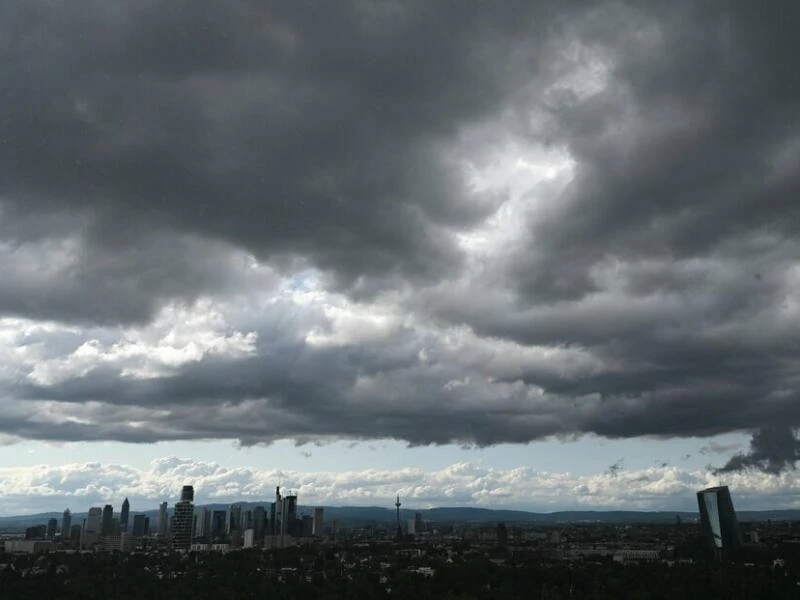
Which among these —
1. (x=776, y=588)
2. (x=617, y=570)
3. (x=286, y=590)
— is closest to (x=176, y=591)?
(x=286, y=590)

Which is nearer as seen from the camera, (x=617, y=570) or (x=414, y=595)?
(x=414, y=595)

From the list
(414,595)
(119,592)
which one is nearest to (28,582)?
(119,592)

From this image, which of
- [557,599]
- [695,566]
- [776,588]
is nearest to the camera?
[557,599]

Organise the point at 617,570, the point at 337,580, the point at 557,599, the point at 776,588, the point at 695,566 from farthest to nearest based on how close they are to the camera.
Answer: the point at 695,566 → the point at 617,570 → the point at 337,580 → the point at 776,588 → the point at 557,599

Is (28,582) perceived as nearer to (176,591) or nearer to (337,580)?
(176,591)

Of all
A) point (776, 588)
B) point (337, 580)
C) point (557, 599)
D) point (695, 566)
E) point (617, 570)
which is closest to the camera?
point (557, 599)

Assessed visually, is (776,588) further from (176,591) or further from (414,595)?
(176,591)
